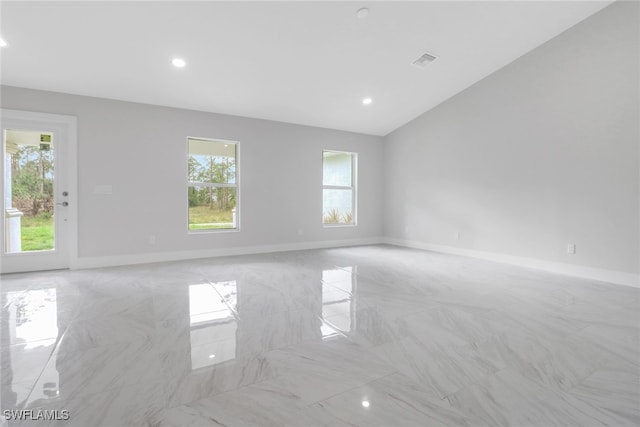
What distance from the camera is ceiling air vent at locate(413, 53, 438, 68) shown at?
4.13 metres

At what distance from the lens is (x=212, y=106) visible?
4.86 metres

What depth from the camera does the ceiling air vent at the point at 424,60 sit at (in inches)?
163

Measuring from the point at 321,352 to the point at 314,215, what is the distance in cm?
427

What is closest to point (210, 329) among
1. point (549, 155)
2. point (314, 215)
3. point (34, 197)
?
point (34, 197)

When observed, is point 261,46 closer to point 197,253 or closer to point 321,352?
point 197,253

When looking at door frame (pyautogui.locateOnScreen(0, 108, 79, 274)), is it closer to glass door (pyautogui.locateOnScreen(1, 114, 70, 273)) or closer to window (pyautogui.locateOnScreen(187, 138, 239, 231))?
glass door (pyautogui.locateOnScreen(1, 114, 70, 273))

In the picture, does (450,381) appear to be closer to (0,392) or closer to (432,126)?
(0,392)

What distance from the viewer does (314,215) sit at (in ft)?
20.0

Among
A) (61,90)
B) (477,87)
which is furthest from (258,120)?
(477,87)

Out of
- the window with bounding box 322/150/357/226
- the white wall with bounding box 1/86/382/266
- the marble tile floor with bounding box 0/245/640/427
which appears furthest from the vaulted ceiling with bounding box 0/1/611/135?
the marble tile floor with bounding box 0/245/640/427

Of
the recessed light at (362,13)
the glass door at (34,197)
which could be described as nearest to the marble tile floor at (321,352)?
the glass door at (34,197)

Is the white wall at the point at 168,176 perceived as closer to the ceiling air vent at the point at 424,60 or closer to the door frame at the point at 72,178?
the door frame at the point at 72,178

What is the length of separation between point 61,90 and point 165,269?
278cm

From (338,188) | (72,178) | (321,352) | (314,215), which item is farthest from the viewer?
(338,188)
